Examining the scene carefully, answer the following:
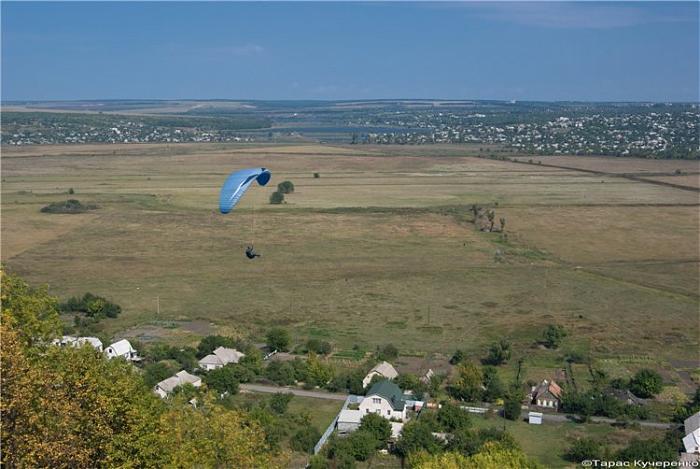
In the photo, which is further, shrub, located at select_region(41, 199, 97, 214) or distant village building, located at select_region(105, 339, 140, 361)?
shrub, located at select_region(41, 199, 97, 214)

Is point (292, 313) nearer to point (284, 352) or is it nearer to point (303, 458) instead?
point (284, 352)

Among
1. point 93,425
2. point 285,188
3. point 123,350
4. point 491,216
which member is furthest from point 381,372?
point 285,188

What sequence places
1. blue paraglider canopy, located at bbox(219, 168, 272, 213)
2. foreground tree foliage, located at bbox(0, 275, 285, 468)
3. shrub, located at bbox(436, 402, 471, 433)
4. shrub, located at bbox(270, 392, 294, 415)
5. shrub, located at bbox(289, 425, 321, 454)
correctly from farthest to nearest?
shrub, located at bbox(270, 392, 294, 415)
shrub, located at bbox(436, 402, 471, 433)
blue paraglider canopy, located at bbox(219, 168, 272, 213)
shrub, located at bbox(289, 425, 321, 454)
foreground tree foliage, located at bbox(0, 275, 285, 468)

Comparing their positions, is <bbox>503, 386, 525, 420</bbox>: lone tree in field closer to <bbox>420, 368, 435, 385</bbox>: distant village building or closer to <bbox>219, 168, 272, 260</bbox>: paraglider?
<bbox>420, 368, 435, 385</bbox>: distant village building

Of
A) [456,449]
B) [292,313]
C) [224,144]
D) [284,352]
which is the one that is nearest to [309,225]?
[292,313]

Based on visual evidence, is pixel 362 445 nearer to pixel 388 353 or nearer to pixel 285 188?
pixel 388 353

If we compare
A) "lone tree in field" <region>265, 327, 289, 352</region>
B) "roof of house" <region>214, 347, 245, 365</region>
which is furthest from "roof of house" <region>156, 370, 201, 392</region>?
"lone tree in field" <region>265, 327, 289, 352</region>
